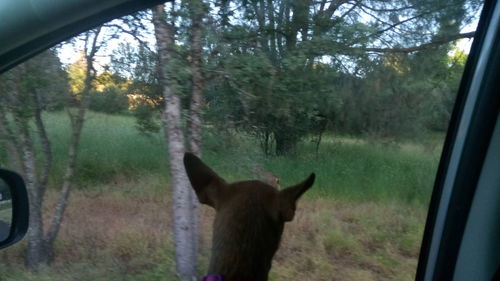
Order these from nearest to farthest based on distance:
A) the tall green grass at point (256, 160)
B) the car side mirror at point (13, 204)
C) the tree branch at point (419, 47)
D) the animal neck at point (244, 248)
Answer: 1. the animal neck at point (244, 248)
2. the car side mirror at point (13, 204)
3. the tree branch at point (419, 47)
4. the tall green grass at point (256, 160)

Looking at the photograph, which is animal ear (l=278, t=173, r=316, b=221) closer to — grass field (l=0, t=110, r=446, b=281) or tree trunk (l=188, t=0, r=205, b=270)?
grass field (l=0, t=110, r=446, b=281)

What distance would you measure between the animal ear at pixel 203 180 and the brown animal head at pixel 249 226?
0.02 metres

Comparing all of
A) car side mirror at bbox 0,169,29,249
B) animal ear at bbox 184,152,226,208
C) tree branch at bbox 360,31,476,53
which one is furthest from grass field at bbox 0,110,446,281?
car side mirror at bbox 0,169,29,249

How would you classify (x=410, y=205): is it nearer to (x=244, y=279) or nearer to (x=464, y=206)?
(x=464, y=206)

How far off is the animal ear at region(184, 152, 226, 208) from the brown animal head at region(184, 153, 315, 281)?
23 mm

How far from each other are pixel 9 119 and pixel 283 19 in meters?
1.91

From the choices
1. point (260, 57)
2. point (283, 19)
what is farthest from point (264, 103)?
point (283, 19)

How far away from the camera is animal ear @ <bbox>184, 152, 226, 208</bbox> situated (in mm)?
2328

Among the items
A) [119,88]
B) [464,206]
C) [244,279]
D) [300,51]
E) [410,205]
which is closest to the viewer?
[244,279]

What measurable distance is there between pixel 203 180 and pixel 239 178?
1.19 m

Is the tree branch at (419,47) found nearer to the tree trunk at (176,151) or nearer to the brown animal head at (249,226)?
the tree trunk at (176,151)

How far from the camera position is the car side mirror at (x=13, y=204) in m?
2.24

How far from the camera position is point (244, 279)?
2.11 meters

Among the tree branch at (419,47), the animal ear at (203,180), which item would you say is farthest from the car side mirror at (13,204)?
the tree branch at (419,47)
